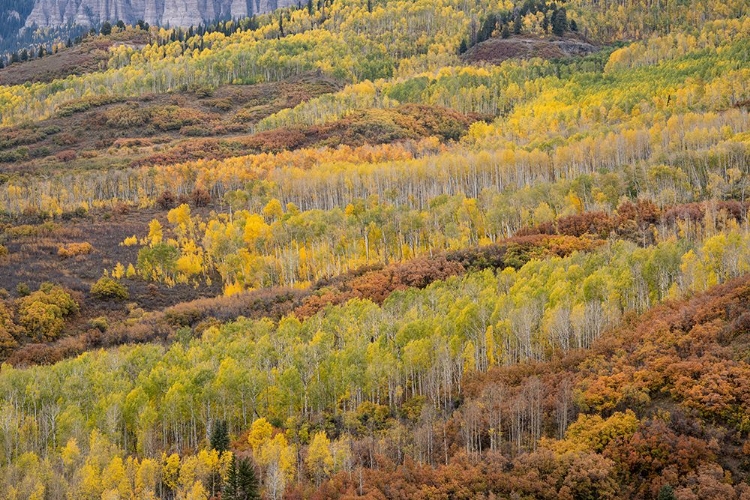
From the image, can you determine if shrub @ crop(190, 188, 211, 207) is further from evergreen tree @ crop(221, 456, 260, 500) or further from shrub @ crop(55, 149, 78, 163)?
evergreen tree @ crop(221, 456, 260, 500)

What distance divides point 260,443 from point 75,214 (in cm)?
9793

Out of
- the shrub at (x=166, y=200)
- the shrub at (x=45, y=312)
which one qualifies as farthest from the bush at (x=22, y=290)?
the shrub at (x=166, y=200)

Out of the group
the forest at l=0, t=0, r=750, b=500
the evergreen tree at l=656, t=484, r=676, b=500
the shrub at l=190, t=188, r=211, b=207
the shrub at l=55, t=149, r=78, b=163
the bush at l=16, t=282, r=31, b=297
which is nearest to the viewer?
the evergreen tree at l=656, t=484, r=676, b=500

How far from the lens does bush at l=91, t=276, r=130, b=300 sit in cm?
9688

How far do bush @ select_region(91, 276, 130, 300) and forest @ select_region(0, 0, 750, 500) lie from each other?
0.34 metres

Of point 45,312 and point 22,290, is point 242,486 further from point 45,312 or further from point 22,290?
point 22,290

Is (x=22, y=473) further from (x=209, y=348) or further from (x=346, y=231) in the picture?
(x=346, y=231)

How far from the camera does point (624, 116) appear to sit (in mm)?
157625

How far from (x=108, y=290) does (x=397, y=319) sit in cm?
4280

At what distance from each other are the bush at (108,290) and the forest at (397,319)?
34 cm

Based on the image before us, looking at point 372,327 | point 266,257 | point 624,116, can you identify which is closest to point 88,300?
point 266,257

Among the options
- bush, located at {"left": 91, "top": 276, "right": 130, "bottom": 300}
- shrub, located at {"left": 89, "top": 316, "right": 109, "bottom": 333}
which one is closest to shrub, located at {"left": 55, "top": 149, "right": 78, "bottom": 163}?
bush, located at {"left": 91, "top": 276, "right": 130, "bottom": 300}

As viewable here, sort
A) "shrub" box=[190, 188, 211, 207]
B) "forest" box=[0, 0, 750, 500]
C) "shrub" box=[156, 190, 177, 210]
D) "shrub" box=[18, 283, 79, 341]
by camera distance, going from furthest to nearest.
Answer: "shrub" box=[190, 188, 211, 207] → "shrub" box=[156, 190, 177, 210] → "shrub" box=[18, 283, 79, 341] → "forest" box=[0, 0, 750, 500]

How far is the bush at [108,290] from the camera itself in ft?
318
